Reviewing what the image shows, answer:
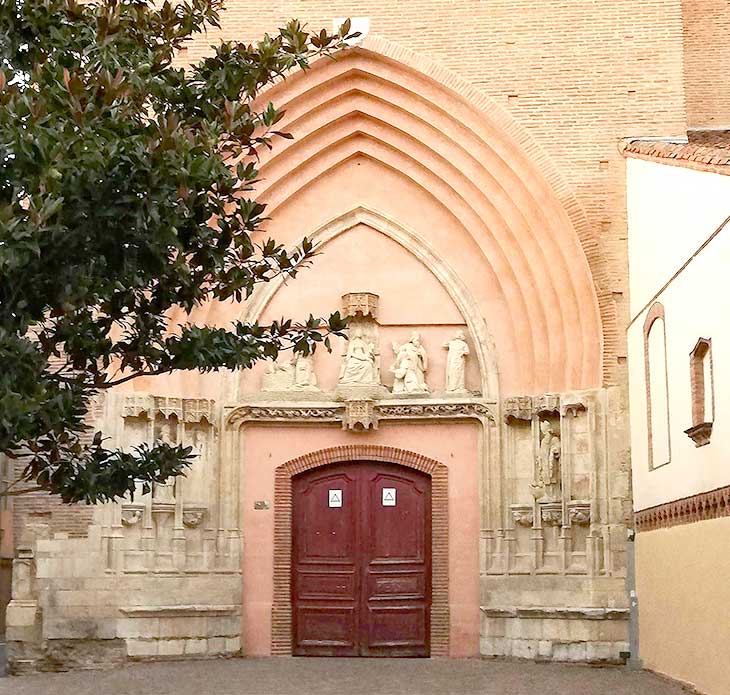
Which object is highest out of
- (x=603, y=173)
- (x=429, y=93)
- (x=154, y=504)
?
(x=429, y=93)

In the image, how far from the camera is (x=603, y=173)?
1310 centimetres

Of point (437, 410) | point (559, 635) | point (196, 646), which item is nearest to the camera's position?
point (559, 635)

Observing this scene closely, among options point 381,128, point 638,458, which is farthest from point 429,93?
point 638,458

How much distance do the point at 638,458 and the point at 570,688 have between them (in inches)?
106

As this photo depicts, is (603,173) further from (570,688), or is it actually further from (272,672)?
(272,672)

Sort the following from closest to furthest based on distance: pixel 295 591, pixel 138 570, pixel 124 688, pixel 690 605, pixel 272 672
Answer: pixel 690 605, pixel 124 688, pixel 272 672, pixel 138 570, pixel 295 591

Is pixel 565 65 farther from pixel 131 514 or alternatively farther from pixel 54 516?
pixel 54 516

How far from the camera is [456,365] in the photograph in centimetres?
1388

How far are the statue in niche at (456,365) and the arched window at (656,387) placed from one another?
252 centimetres

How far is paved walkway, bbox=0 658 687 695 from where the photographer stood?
10.6 metres

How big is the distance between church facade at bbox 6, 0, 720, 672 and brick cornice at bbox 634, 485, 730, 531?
74cm

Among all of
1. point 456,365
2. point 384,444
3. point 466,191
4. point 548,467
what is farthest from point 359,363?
point 548,467

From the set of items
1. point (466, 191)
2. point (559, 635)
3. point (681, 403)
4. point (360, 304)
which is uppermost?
point (466, 191)

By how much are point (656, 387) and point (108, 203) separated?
7226 millimetres
